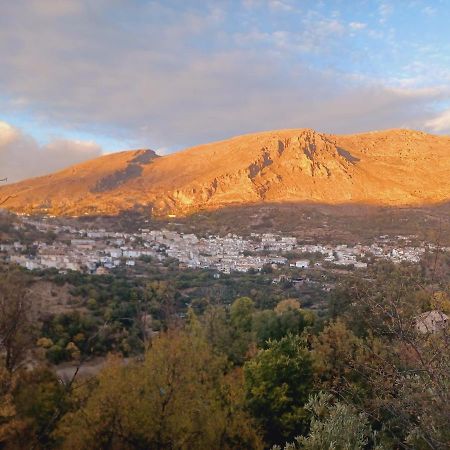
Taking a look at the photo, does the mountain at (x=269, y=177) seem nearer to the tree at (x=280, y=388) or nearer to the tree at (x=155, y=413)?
the tree at (x=280, y=388)

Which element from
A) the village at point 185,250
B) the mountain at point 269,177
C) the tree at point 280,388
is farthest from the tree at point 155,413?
the mountain at point 269,177

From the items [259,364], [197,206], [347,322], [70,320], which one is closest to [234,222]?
[197,206]

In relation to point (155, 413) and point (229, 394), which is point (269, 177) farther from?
point (155, 413)

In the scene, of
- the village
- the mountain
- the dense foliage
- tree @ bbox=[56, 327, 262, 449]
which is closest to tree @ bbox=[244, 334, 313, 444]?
the dense foliage

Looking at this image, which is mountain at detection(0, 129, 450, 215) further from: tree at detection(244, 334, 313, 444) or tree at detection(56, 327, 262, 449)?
tree at detection(56, 327, 262, 449)

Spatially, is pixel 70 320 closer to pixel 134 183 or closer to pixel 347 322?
pixel 347 322

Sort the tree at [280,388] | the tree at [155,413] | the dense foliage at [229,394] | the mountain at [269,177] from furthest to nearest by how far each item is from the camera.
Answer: the mountain at [269,177], the tree at [280,388], the tree at [155,413], the dense foliage at [229,394]

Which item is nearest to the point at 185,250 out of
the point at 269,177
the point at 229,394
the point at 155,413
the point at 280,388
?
the point at 269,177

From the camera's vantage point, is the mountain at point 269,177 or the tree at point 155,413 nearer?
the tree at point 155,413
